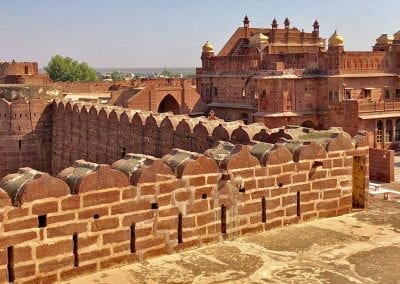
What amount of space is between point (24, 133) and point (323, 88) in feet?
66.1

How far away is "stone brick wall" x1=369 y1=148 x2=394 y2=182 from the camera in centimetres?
2334

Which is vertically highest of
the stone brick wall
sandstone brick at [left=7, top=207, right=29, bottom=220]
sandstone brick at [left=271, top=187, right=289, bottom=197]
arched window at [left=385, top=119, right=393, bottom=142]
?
sandstone brick at [left=7, top=207, right=29, bottom=220]

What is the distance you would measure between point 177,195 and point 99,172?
967 mm

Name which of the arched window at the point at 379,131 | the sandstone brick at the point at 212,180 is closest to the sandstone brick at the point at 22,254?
the sandstone brick at the point at 212,180

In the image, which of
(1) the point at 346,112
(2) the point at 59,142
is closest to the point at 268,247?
(2) the point at 59,142

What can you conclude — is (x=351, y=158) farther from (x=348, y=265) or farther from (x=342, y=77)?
(x=342, y=77)

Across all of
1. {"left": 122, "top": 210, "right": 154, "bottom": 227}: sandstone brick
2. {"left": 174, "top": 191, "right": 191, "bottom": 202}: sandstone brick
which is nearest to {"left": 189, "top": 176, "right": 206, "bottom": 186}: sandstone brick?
{"left": 174, "top": 191, "right": 191, "bottom": 202}: sandstone brick

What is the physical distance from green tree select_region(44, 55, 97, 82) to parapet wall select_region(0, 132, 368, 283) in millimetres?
79416

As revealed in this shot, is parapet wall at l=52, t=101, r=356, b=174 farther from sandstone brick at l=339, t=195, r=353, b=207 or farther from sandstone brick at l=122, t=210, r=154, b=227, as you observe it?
sandstone brick at l=122, t=210, r=154, b=227

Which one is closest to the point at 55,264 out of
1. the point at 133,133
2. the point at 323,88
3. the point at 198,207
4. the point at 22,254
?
the point at 22,254

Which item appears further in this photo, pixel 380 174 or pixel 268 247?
pixel 380 174

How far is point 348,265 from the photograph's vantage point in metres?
5.46

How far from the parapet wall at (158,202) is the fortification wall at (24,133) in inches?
593

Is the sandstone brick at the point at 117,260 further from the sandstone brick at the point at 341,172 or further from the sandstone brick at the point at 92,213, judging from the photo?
the sandstone brick at the point at 341,172
